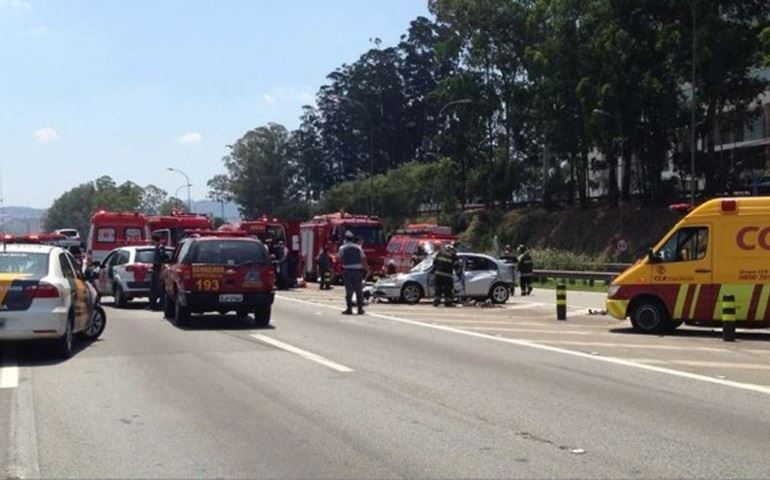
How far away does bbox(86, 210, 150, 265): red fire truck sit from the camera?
118 ft

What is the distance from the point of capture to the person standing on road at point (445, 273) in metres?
25.7

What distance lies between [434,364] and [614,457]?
19.4 ft

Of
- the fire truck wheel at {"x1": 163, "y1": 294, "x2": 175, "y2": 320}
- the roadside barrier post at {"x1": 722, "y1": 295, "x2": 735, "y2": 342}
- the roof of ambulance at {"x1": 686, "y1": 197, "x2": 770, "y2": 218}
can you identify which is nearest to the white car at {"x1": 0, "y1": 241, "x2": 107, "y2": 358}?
the fire truck wheel at {"x1": 163, "y1": 294, "x2": 175, "y2": 320}

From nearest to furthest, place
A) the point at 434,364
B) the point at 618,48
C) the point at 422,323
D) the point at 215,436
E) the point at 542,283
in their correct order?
the point at 215,436 → the point at 434,364 → the point at 422,323 → the point at 542,283 → the point at 618,48

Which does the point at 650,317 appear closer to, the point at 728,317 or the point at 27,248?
the point at 728,317

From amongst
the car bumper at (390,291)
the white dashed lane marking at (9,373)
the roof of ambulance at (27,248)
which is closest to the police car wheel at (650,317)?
the car bumper at (390,291)

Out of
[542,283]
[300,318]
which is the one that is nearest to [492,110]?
[542,283]

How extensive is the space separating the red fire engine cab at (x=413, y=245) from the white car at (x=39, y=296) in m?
20.7

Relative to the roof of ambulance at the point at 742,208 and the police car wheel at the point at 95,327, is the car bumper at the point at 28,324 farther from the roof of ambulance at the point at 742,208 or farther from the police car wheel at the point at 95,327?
the roof of ambulance at the point at 742,208

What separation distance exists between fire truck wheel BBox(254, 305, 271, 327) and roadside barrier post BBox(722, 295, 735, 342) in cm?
850

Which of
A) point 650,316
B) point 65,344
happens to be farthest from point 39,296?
point 650,316

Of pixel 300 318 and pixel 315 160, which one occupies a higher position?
pixel 315 160

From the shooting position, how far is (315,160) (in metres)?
110

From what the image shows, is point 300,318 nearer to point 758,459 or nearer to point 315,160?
point 758,459
